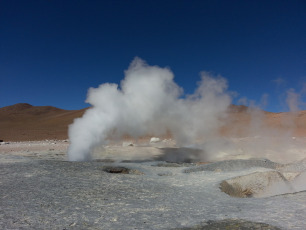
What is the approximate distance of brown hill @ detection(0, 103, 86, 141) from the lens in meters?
33.2

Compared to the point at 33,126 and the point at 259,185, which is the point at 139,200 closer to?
the point at 259,185

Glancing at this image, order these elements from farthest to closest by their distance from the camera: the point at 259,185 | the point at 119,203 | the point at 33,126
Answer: the point at 33,126 < the point at 259,185 < the point at 119,203

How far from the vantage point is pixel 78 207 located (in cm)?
412

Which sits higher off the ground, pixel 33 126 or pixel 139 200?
pixel 33 126

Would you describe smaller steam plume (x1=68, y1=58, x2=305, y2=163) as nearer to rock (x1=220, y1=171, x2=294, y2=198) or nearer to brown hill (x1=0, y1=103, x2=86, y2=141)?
rock (x1=220, y1=171, x2=294, y2=198)

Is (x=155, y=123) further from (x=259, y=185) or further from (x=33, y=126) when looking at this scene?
(x=33, y=126)

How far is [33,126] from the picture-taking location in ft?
166

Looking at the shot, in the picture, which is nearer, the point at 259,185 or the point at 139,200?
the point at 139,200

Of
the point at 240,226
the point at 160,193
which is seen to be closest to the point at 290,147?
the point at 160,193

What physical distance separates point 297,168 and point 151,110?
22.7 feet

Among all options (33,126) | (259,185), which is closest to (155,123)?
(259,185)

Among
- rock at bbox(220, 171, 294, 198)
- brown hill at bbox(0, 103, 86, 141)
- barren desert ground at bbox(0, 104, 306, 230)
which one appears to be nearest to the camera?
barren desert ground at bbox(0, 104, 306, 230)

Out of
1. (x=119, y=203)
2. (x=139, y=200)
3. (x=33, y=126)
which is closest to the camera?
(x=119, y=203)

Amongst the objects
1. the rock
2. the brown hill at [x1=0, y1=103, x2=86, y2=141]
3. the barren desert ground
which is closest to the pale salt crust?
the barren desert ground
